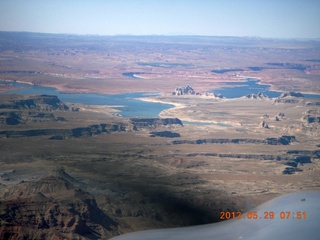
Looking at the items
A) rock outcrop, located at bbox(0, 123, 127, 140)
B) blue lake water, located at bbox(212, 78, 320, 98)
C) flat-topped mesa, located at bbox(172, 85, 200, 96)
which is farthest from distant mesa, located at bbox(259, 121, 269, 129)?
flat-topped mesa, located at bbox(172, 85, 200, 96)

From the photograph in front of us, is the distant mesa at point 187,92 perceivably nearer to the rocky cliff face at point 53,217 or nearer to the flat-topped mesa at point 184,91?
the flat-topped mesa at point 184,91

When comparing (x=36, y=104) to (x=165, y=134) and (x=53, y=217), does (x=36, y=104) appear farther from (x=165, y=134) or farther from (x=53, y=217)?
(x=53, y=217)

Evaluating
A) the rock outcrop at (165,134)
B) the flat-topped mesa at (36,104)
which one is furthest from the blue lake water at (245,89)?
the rock outcrop at (165,134)

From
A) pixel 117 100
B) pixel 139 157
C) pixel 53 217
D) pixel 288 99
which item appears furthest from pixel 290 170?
pixel 117 100

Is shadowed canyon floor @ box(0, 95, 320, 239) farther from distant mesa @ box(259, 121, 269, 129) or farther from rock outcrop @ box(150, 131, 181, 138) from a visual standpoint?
distant mesa @ box(259, 121, 269, 129)

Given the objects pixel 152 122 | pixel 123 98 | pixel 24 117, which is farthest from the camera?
A: pixel 123 98

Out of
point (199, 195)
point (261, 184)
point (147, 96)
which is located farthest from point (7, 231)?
point (147, 96)

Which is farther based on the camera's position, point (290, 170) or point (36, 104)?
point (36, 104)

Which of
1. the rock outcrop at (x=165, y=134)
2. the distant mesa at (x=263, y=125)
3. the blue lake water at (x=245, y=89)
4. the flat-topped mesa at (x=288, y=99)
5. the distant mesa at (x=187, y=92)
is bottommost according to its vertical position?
the blue lake water at (x=245, y=89)
